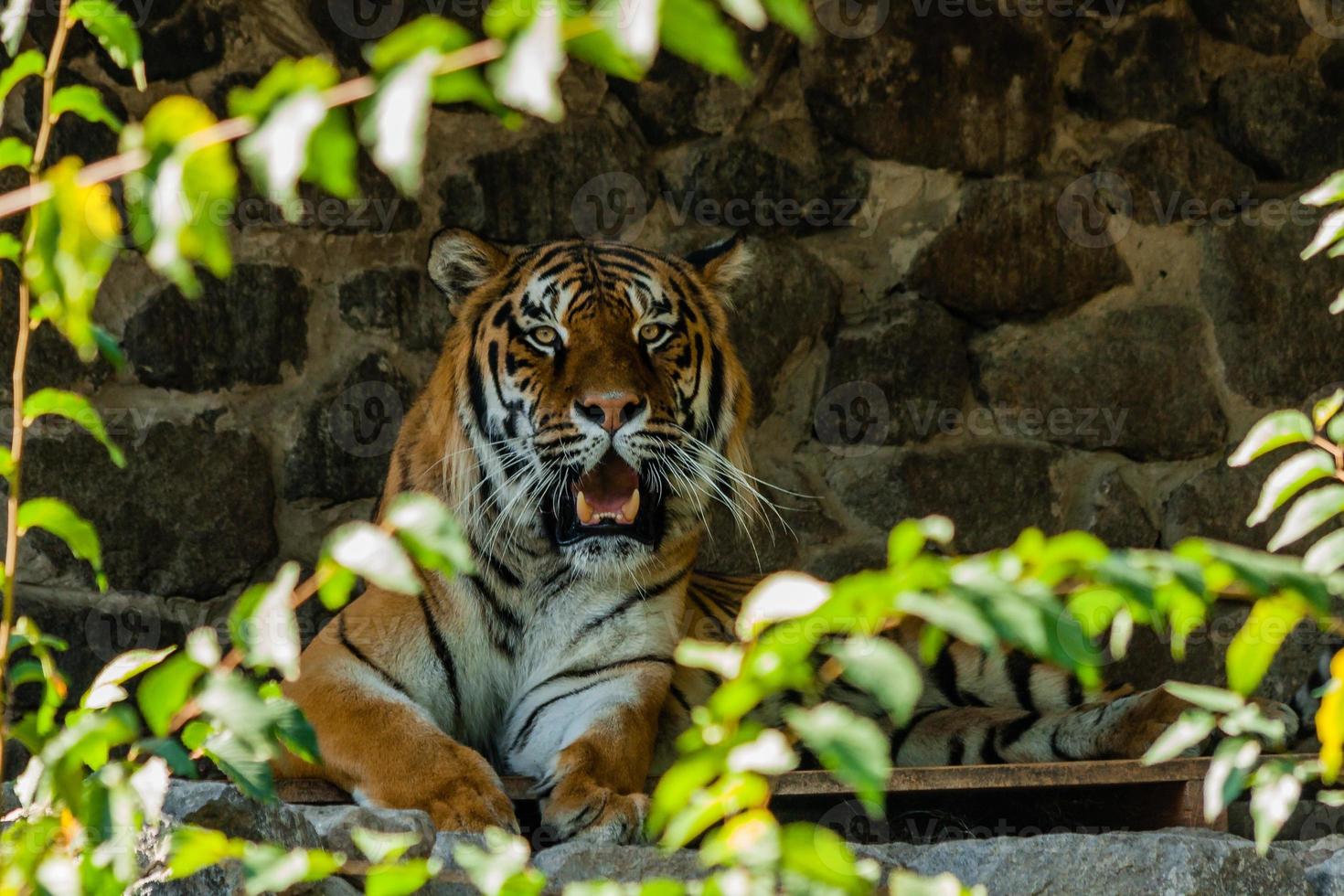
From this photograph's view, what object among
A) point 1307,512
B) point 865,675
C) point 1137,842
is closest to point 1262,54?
point 1137,842

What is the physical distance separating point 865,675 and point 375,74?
0.38 metres

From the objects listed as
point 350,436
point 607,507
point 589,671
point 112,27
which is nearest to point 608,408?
point 607,507

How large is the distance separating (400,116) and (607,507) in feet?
7.54

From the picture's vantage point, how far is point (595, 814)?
2.46 metres

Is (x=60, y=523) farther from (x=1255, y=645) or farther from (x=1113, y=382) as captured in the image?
(x=1113, y=382)

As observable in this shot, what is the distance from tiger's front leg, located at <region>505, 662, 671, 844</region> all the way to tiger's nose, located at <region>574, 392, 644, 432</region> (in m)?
0.45

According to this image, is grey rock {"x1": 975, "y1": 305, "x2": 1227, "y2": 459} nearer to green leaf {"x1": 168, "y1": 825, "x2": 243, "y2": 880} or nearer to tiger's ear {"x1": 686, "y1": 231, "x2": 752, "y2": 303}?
tiger's ear {"x1": 686, "y1": 231, "x2": 752, "y2": 303}

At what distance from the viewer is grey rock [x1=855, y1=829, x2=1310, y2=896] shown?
6.61 ft

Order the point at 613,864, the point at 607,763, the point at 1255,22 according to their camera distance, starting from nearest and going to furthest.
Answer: the point at 613,864 → the point at 607,763 → the point at 1255,22

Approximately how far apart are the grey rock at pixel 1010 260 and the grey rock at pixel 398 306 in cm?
118

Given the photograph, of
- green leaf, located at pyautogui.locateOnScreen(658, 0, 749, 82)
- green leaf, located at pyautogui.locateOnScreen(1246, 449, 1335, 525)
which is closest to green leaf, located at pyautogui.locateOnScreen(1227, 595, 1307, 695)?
green leaf, located at pyautogui.locateOnScreen(1246, 449, 1335, 525)

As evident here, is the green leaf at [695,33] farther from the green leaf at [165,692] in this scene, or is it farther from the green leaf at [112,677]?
the green leaf at [112,677]

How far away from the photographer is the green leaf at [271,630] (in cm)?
93

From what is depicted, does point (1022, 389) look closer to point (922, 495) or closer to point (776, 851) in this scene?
point (922, 495)
